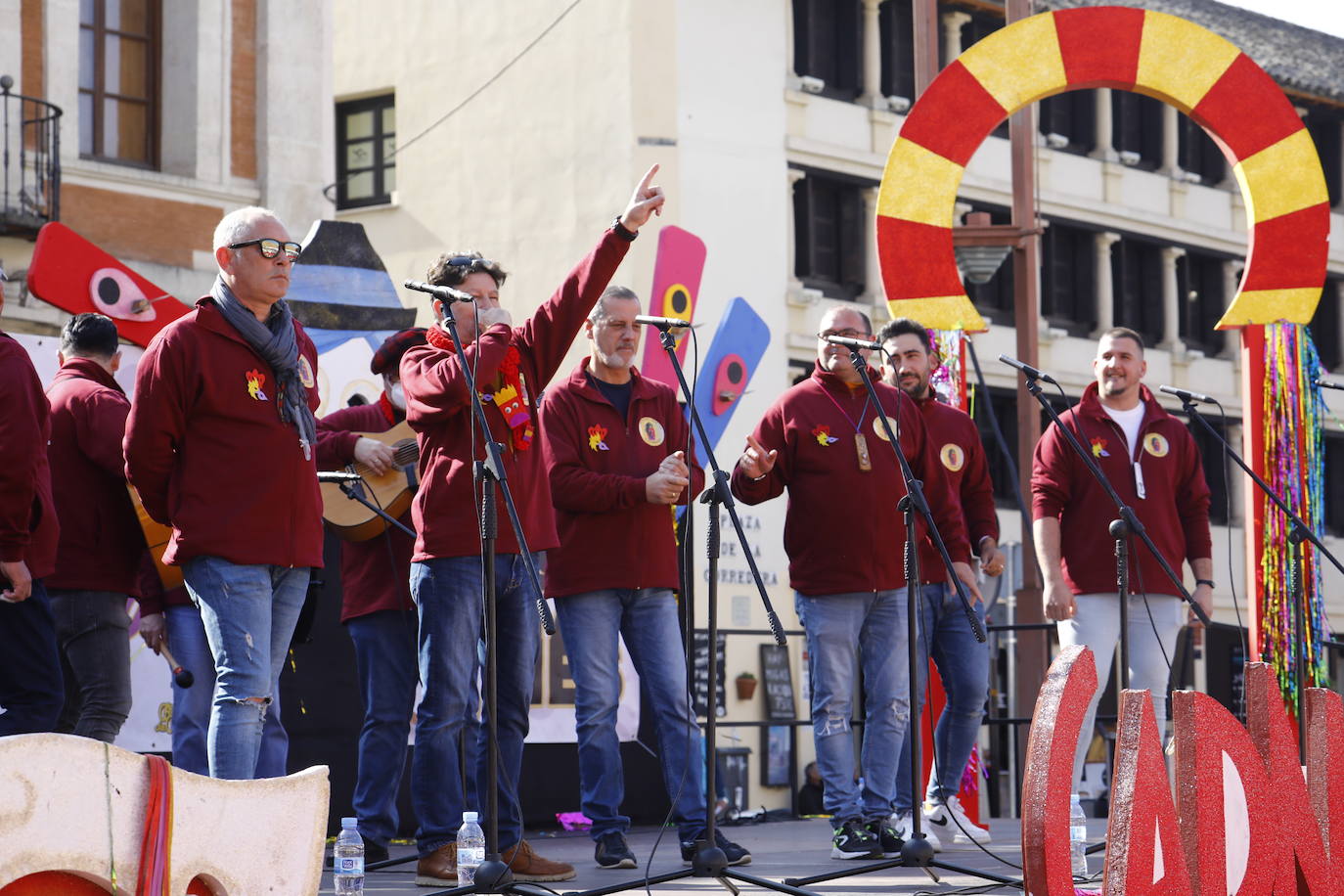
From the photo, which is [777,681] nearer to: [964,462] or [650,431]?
[964,462]

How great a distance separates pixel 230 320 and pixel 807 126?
21213mm

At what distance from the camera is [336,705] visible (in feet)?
28.7

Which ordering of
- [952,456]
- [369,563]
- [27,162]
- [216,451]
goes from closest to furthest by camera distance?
[216,451] < [369,563] < [952,456] < [27,162]

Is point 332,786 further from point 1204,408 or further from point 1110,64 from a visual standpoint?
Answer: point 1204,408

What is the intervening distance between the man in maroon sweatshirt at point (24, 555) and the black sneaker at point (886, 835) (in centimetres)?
284

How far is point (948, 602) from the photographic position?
8133 mm

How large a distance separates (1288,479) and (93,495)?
544 centimetres

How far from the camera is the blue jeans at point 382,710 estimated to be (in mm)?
7113

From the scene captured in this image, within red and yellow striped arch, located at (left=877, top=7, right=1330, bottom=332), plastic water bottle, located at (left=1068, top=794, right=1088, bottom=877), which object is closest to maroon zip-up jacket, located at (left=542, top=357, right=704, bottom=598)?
plastic water bottle, located at (left=1068, top=794, right=1088, bottom=877)

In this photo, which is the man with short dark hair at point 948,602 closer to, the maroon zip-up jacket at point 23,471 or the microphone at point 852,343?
the microphone at point 852,343

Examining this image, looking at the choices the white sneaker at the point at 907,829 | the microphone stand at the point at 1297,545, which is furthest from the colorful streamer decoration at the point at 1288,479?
the white sneaker at the point at 907,829

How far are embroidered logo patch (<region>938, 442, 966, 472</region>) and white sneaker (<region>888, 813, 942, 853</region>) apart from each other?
1471mm

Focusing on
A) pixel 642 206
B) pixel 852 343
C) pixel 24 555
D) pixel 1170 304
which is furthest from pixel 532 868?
pixel 1170 304

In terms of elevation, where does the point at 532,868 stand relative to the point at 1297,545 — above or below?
below
